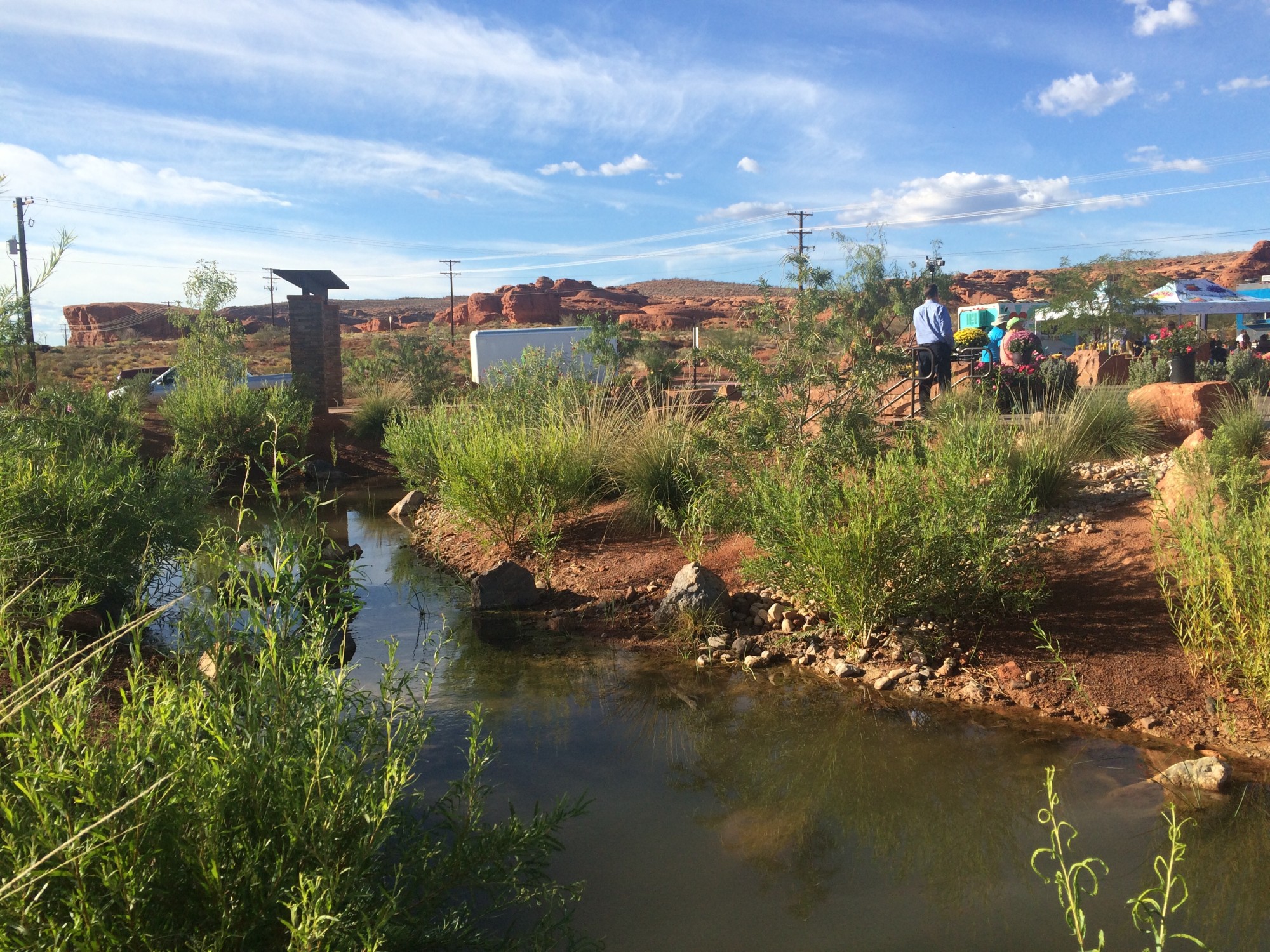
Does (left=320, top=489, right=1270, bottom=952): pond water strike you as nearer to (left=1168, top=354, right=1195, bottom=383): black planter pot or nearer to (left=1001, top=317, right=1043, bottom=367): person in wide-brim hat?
(left=1001, top=317, right=1043, bottom=367): person in wide-brim hat

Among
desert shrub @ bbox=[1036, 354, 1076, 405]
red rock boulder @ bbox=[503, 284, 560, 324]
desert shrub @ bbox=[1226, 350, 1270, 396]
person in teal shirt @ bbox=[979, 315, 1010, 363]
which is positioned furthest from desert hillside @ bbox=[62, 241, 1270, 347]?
desert shrub @ bbox=[1036, 354, 1076, 405]

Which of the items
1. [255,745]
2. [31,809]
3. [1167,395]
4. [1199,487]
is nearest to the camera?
[31,809]

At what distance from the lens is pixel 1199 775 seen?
4.21m

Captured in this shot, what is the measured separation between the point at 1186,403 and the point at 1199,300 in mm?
23993

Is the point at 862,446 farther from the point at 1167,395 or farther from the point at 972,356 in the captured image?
the point at 972,356

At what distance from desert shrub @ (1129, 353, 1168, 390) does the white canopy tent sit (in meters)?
14.5

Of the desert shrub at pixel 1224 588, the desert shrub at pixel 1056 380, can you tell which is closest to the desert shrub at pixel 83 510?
the desert shrub at pixel 1224 588

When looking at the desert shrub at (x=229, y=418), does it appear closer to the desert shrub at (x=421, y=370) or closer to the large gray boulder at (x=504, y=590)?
the desert shrub at (x=421, y=370)

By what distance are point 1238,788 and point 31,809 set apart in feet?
15.5

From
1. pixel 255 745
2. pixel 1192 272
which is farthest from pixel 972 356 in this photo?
pixel 1192 272

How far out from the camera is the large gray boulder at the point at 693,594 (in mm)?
6734

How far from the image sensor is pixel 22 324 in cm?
729

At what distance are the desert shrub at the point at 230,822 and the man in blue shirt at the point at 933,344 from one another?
9.42 metres

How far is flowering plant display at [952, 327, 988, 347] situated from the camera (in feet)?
54.3
